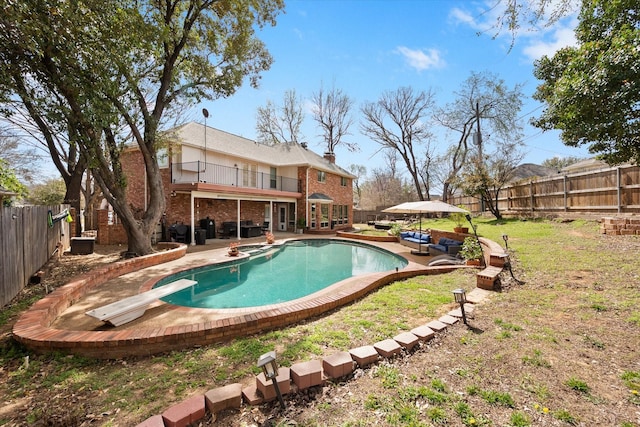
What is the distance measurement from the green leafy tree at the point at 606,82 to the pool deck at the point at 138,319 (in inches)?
168

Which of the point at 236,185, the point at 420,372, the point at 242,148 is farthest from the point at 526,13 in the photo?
the point at 242,148

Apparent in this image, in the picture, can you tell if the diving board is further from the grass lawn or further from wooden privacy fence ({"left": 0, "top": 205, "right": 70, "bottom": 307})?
wooden privacy fence ({"left": 0, "top": 205, "right": 70, "bottom": 307})

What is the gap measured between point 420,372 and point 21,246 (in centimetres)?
849

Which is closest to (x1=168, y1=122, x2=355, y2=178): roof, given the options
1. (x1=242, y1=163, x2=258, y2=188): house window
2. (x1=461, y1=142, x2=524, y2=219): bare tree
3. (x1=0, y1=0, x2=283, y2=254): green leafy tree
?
(x1=242, y1=163, x2=258, y2=188): house window

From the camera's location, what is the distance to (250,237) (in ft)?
53.4

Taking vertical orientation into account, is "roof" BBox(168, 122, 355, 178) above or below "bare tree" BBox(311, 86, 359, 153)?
below

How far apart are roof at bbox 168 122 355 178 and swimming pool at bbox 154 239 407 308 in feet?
22.1

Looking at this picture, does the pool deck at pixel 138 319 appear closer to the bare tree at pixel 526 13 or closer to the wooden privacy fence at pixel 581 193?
the bare tree at pixel 526 13

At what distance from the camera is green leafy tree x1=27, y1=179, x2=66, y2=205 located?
24564 mm

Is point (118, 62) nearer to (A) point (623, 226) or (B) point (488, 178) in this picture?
(A) point (623, 226)

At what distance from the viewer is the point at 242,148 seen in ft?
59.5

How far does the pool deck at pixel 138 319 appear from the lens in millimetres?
3500

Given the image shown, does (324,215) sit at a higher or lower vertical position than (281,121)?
lower

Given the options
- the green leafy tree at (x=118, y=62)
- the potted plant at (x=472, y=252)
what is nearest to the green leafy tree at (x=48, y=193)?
the green leafy tree at (x=118, y=62)
